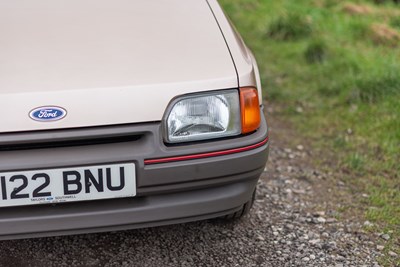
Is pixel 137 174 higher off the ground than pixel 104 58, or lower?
lower

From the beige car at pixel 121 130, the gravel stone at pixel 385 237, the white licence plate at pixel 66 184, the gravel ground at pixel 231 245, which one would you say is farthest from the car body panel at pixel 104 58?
the gravel stone at pixel 385 237

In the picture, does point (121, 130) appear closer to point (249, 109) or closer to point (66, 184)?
point (66, 184)

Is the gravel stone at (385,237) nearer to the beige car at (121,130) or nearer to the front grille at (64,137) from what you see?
the beige car at (121,130)

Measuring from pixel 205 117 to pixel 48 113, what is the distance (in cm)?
58

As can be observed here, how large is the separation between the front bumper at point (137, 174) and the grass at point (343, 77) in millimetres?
1003

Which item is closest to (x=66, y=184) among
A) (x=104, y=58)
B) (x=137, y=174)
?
(x=137, y=174)

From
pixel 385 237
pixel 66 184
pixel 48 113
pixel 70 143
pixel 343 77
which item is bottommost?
pixel 343 77

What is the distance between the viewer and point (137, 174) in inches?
92.8

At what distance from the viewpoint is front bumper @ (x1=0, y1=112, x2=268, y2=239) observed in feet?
7.56

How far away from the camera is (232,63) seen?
256 cm

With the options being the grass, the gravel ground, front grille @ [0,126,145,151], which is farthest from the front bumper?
the grass

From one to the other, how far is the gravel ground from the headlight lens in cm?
70

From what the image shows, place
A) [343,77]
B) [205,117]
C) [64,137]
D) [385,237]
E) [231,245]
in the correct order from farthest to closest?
[343,77] < [385,237] < [231,245] < [205,117] < [64,137]

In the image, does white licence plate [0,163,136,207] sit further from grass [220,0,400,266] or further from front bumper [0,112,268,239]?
grass [220,0,400,266]
